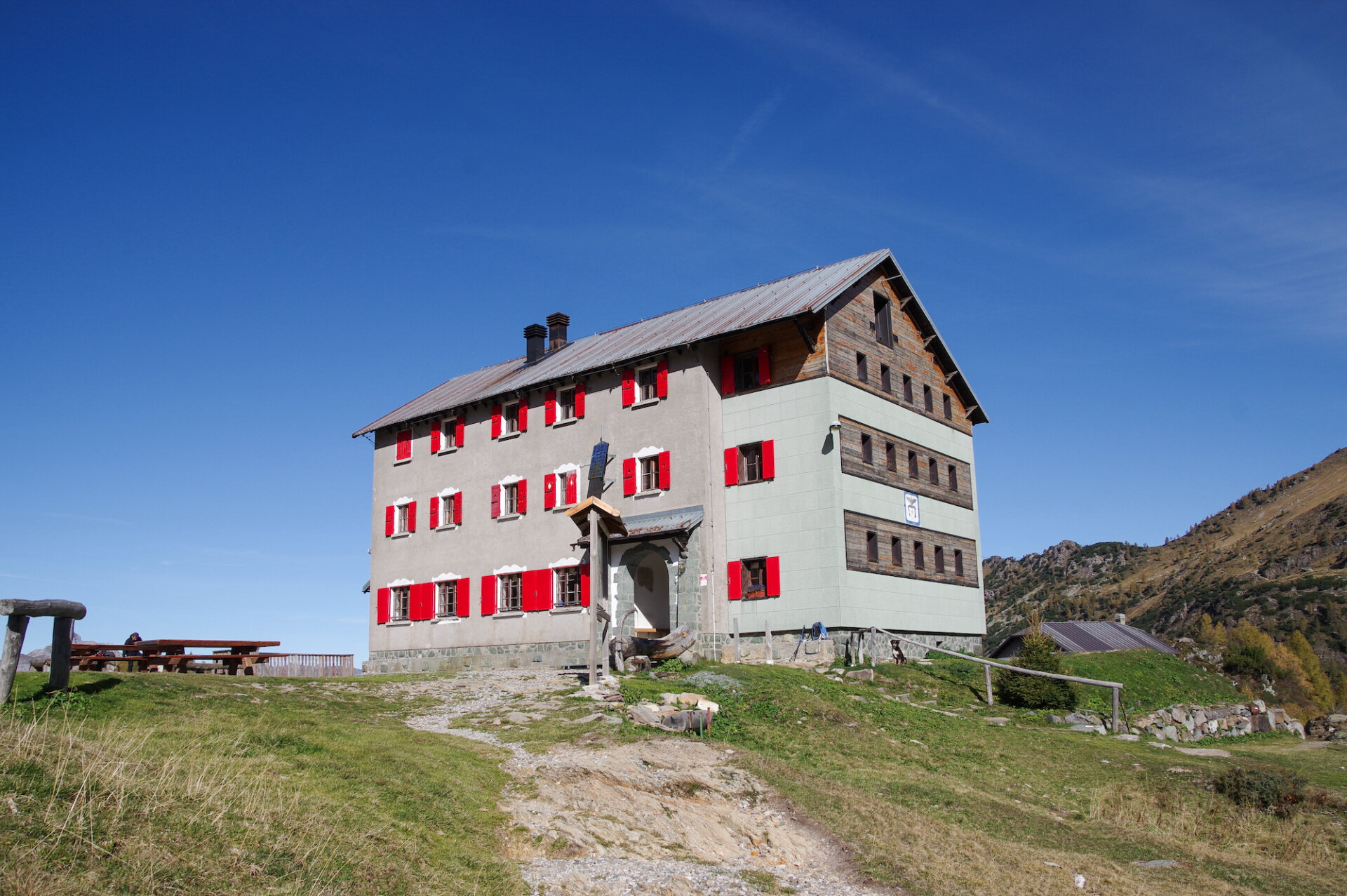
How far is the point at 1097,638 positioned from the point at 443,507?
85.5 ft

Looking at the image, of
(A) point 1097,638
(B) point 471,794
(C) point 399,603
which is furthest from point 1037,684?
(C) point 399,603

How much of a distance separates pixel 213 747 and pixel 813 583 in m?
18.8

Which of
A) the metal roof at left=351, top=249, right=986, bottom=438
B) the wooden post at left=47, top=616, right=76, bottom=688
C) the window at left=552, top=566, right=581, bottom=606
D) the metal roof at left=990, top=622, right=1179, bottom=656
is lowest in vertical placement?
the metal roof at left=990, top=622, right=1179, bottom=656

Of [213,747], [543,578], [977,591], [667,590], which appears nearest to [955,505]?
[977,591]

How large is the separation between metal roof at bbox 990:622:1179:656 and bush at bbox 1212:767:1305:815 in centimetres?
2210

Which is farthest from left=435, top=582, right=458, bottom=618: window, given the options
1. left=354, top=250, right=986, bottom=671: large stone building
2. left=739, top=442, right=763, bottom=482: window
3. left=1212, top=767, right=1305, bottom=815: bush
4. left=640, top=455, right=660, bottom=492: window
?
left=1212, top=767, right=1305, bottom=815: bush

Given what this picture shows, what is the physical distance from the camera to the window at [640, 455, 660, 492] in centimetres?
3072

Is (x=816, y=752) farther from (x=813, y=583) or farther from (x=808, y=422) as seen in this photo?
(x=808, y=422)

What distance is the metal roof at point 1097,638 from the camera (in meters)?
39.0

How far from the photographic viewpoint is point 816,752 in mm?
16141

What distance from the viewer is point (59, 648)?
13.2 m

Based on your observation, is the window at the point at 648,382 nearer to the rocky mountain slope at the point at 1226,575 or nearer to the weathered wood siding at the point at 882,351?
the weathered wood siding at the point at 882,351

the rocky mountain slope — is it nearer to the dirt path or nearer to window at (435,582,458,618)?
window at (435,582,458,618)

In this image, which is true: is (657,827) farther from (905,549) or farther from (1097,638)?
(1097,638)
